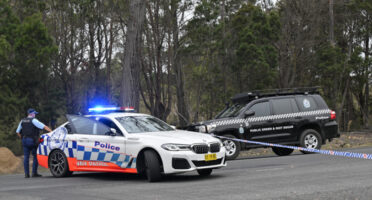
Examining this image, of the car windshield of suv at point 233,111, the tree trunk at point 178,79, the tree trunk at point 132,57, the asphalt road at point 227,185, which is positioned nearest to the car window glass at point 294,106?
the car windshield of suv at point 233,111

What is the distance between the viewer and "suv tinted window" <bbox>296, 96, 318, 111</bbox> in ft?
59.1

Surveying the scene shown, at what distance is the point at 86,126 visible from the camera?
493 inches

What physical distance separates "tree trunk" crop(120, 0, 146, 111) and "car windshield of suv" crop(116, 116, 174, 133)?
791 cm

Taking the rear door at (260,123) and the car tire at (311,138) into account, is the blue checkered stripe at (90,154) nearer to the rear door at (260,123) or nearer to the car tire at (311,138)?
the rear door at (260,123)

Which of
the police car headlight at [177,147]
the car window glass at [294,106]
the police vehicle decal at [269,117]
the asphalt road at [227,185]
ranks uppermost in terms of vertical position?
the car window glass at [294,106]

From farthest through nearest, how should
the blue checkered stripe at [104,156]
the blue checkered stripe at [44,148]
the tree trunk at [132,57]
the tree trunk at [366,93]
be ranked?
the tree trunk at [366,93] → the tree trunk at [132,57] → the blue checkered stripe at [44,148] → the blue checkered stripe at [104,156]

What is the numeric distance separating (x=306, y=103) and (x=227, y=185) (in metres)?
8.87

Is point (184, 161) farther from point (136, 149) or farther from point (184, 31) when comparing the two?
point (184, 31)

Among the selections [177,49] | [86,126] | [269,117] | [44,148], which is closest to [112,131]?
[86,126]

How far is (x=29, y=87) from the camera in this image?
3444 centimetres

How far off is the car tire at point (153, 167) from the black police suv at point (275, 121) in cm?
625

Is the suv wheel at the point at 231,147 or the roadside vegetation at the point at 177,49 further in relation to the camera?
the roadside vegetation at the point at 177,49

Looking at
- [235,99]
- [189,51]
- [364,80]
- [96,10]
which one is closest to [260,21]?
[189,51]

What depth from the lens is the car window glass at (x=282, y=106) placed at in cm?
1770
